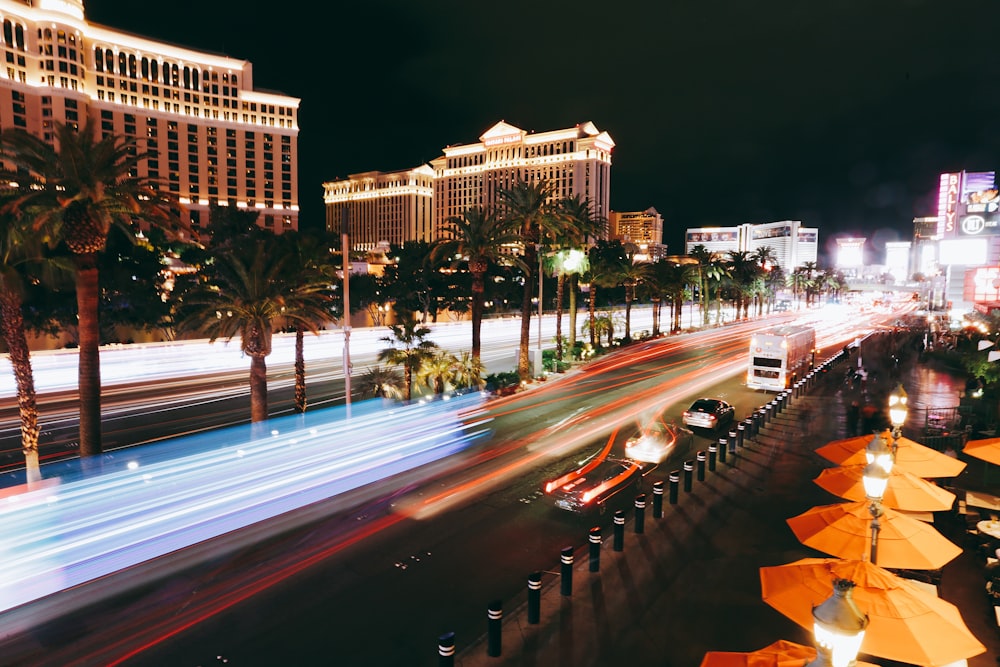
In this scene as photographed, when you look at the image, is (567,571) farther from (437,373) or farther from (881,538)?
(437,373)

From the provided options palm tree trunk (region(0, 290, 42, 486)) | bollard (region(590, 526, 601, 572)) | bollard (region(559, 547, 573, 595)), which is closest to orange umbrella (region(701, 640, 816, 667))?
bollard (region(559, 547, 573, 595))

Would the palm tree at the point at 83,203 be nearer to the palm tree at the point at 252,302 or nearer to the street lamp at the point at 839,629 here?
the palm tree at the point at 252,302

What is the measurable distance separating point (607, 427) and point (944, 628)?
49.7 feet

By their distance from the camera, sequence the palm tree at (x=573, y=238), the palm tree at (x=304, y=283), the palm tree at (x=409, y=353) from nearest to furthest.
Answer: the palm tree at (x=304, y=283)
the palm tree at (x=409, y=353)
the palm tree at (x=573, y=238)

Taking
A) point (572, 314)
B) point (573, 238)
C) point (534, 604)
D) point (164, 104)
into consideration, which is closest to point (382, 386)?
point (573, 238)

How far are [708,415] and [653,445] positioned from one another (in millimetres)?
4319

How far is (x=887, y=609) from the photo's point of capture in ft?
20.2

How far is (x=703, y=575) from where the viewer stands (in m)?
10.4

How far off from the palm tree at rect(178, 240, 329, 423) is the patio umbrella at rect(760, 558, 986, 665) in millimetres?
17413

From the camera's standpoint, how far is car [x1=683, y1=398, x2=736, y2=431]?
20.3 meters

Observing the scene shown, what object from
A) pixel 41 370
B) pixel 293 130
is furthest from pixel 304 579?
pixel 293 130

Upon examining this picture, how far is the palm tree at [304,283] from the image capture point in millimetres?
20703

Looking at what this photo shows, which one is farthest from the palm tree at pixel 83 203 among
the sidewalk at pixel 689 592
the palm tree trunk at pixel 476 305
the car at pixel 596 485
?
the palm tree trunk at pixel 476 305

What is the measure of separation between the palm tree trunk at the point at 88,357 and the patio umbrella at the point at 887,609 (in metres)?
17.9
